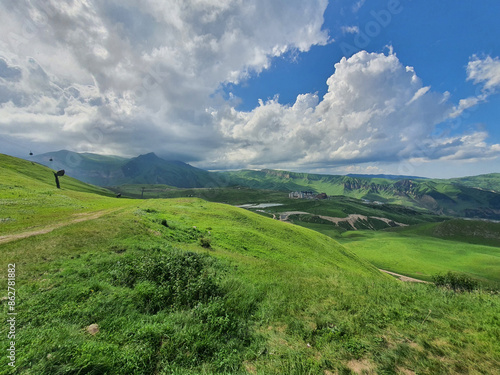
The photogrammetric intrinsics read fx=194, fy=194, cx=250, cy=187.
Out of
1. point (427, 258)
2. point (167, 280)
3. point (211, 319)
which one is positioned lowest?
point (427, 258)

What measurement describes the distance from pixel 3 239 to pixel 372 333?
26.6 metres

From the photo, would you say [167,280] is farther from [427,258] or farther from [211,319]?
[427,258]

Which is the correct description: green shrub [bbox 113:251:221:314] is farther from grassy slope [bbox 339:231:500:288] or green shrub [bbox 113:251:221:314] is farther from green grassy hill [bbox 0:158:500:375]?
grassy slope [bbox 339:231:500:288]

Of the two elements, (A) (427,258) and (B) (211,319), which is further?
(A) (427,258)

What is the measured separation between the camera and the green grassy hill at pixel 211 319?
21.4ft

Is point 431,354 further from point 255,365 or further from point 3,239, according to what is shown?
point 3,239

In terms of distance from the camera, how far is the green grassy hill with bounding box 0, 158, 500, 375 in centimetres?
652

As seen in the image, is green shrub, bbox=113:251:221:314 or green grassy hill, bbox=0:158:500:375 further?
green shrub, bbox=113:251:221:314

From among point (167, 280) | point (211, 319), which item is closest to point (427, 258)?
point (211, 319)

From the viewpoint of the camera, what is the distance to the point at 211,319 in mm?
8867

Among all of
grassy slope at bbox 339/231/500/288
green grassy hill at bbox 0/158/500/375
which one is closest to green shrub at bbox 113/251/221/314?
green grassy hill at bbox 0/158/500/375

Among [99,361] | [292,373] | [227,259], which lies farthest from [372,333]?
[227,259]

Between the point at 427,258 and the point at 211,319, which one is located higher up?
the point at 211,319

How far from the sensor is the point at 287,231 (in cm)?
4000
